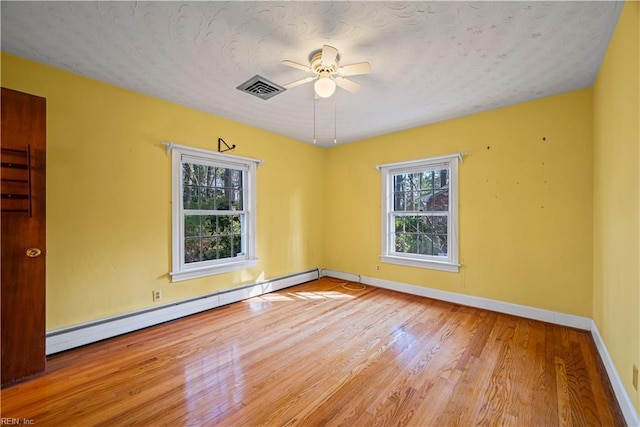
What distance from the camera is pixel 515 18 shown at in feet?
5.84

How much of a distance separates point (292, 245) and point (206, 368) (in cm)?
258

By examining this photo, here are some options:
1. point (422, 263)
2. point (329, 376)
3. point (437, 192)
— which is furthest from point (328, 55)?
point (422, 263)

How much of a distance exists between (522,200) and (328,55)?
2.80 m

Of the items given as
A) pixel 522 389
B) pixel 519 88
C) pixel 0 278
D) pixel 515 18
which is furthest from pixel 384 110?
pixel 0 278

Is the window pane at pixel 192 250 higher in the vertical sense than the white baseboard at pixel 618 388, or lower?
higher

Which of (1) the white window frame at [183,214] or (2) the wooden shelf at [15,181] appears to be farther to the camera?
(1) the white window frame at [183,214]

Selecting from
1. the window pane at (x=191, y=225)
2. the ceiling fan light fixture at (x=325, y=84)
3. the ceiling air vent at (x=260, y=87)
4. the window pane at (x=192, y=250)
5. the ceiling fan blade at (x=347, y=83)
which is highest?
the ceiling air vent at (x=260, y=87)

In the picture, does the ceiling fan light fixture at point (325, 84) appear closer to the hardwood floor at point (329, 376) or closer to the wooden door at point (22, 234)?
the wooden door at point (22, 234)

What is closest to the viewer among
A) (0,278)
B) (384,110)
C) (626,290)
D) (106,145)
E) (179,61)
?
(626,290)

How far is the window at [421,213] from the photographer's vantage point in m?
3.66

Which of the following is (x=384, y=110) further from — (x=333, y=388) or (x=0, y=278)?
(x=0, y=278)

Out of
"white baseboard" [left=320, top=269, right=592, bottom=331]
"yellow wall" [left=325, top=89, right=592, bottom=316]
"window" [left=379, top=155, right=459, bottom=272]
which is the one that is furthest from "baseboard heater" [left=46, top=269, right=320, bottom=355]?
"yellow wall" [left=325, top=89, right=592, bottom=316]

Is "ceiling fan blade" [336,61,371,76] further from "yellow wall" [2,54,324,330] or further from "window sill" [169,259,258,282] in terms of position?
"window sill" [169,259,258,282]

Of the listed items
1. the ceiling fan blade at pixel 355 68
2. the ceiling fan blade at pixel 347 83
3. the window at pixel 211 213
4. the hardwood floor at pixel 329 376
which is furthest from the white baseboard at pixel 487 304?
the ceiling fan blade at pixel 355 68
